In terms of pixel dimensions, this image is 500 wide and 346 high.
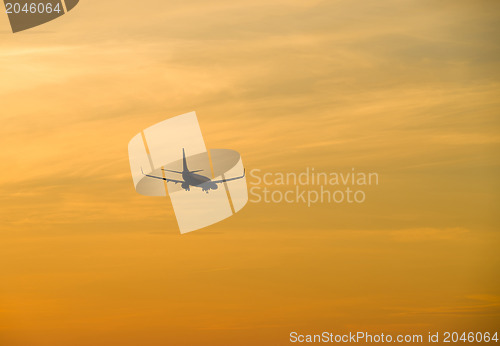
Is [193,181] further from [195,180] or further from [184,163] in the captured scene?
[184,163]

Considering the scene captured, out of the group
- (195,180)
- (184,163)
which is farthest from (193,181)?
(184,163)

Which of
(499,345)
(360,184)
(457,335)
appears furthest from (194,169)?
(499,345)

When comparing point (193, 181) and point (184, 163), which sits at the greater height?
point (184, 163)

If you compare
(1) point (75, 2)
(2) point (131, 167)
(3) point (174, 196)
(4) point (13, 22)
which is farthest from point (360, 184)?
(4) point (13, 22)

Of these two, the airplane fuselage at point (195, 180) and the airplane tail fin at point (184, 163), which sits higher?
the airplane tail fin at point (184, 163)

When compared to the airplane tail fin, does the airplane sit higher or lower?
lower

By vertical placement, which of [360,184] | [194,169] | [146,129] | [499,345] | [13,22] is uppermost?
[13,22]

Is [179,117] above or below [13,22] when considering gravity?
below

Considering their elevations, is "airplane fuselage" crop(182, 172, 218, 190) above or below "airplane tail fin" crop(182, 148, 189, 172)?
below

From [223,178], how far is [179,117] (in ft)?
3.85

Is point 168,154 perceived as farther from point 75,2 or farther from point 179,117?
point 75,2

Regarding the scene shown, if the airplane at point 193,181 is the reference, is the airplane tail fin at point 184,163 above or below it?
above

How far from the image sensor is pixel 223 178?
9727 millimetres

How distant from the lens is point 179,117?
32.1 ft
